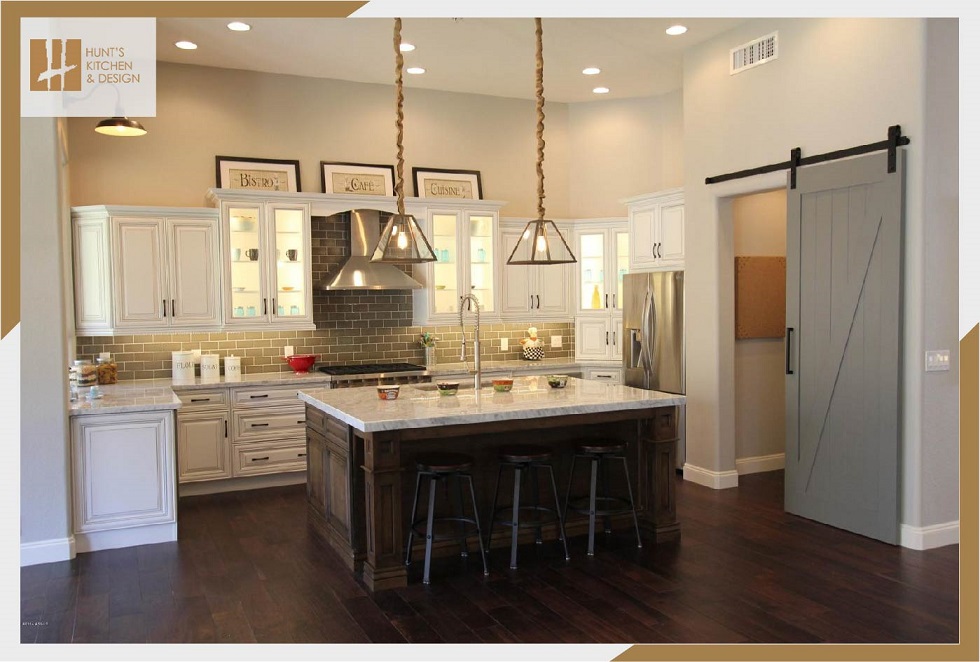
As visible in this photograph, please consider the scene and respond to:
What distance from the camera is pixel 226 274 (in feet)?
22.9

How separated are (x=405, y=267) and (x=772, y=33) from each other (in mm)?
3901

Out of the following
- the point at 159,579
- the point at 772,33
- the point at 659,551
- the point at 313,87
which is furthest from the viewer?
the point at 313,87

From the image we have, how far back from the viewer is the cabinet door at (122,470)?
17.1 ft

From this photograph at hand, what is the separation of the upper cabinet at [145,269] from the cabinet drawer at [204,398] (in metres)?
0.61

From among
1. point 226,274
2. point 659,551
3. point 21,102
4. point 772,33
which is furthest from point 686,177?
point 21,102

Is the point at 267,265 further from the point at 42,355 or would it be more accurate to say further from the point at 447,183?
the point at 42,355

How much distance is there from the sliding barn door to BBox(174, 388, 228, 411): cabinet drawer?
4.56 metres

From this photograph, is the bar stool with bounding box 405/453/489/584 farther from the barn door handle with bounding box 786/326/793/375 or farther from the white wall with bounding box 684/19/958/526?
the white wall with bounding box 684/19/958/526

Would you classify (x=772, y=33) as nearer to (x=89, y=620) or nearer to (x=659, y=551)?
(x=659, y=551)

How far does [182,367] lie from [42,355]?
6.64 ft

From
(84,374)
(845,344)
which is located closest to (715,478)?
(845,344)

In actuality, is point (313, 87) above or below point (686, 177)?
above

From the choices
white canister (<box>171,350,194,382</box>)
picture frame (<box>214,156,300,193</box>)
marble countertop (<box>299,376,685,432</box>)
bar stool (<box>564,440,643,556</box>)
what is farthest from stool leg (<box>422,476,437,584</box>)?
picture frame (<box>214,156,300,193</box>)

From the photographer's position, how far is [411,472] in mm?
4965
